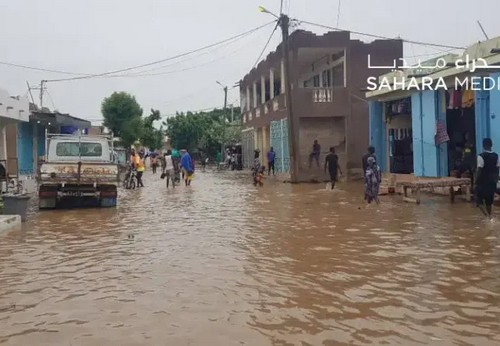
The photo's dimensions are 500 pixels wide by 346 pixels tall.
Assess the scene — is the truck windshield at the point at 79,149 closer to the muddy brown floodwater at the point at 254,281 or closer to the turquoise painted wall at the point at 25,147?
the turquoise painted wall at the point at 25,147

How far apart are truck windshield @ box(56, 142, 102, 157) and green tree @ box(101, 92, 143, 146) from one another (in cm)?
3307

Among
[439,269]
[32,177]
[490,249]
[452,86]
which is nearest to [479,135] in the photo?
[452,86]

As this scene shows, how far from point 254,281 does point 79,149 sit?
12.3m

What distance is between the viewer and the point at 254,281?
275 inches

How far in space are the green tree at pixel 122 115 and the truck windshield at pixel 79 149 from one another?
1302 inches

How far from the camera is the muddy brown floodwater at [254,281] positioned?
504 cm

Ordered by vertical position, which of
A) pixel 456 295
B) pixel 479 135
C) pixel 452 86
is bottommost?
pixel 456 295

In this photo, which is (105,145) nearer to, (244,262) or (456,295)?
(244,262)

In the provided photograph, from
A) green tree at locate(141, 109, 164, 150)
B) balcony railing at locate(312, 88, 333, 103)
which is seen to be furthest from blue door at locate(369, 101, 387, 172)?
green tree at locate(141, 109, 164, 150)

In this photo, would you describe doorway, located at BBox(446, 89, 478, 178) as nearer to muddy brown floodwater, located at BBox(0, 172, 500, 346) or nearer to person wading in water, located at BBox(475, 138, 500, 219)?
muddy brown floodwater, located at BBox(0, 172, 500, 346)

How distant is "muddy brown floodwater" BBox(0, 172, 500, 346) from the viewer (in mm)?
5043

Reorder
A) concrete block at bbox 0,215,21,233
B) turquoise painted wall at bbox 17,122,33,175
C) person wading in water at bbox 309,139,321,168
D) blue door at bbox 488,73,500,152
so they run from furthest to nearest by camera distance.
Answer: person wading in water at bbox 309,139,321,168
turquoise painted wall at bbox 17,122,33,175
blue door at bbox 488,73,500,152
concrete block at bbox 0,215,21,233

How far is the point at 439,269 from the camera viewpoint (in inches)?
293

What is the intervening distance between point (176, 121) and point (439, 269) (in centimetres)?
6687
